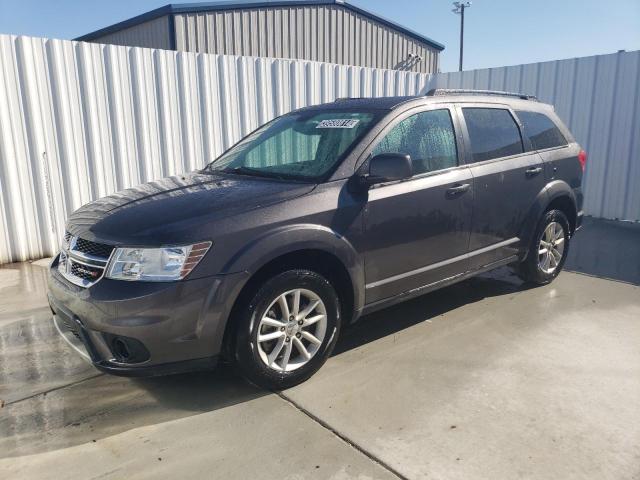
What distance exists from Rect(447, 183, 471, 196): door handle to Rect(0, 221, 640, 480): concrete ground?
1.06 meters

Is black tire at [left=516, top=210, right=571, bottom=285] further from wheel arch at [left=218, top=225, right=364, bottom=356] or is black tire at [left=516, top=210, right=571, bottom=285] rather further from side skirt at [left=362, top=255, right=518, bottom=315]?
wheel arch at [left=218, top=225, right=364, bottom=356]

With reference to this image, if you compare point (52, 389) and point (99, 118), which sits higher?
point (99, 118)

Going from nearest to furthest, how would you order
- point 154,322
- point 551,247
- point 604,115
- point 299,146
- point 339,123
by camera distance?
point 154,322 < point 339,123 < point 299,146 < point 551,247 < point 604,115

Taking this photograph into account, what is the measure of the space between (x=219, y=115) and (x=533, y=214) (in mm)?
4749

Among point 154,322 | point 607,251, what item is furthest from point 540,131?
point 154,322

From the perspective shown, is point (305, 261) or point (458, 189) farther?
point (458, 189)

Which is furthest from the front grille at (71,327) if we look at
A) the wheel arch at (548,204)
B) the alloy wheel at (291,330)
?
the wheel arch at (548,204)

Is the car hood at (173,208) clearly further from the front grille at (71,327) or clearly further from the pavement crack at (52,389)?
the pavement crack at (52,389)

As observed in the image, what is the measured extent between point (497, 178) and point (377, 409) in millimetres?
2236

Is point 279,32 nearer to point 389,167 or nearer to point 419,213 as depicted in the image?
point 419,213

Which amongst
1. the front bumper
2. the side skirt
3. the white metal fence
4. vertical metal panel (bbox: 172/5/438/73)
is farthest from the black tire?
vertical metal panel (bbox: 172/5/438/73)

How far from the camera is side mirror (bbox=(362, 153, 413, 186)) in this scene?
3301 millimetres

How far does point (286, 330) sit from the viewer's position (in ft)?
10.3

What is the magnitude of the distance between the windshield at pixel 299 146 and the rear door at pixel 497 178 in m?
1.03
